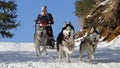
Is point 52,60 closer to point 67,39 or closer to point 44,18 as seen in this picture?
point 67,39

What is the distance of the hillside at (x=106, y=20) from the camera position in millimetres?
29141

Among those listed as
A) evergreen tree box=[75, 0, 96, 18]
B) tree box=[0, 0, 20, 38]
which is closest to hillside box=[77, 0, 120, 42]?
tree box=[0, 0, 20, 38]

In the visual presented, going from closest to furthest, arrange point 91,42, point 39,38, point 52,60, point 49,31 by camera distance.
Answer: point 91,42, point 52,60, point 39,38, point 49,31

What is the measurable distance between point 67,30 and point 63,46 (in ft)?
2.44

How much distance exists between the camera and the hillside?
29.1m

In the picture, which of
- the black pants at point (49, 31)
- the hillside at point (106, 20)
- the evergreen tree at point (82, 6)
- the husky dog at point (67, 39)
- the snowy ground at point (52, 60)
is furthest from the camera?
the evergreen tree at point (82, 6)

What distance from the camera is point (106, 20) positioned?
30.2m

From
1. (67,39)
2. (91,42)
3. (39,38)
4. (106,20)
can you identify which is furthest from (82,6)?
(67,39)

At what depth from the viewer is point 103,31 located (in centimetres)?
3022

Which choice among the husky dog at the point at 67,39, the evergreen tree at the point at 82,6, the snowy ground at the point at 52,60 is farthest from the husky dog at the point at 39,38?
the evergreen tree at the point at 82,6

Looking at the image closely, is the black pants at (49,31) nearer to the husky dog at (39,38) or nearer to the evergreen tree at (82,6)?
the husky dog at (39,38)

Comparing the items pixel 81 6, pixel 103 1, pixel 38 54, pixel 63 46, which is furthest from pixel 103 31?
pixel 81 6

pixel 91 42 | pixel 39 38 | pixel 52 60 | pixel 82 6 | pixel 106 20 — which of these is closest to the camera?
pixel 91 42

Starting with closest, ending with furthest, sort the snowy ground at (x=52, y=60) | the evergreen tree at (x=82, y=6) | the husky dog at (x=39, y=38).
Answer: the snowy ground at (x=52, y=60), the husky dog at (x=39, y=38), the evergreen tree at (x=82, y=6)
